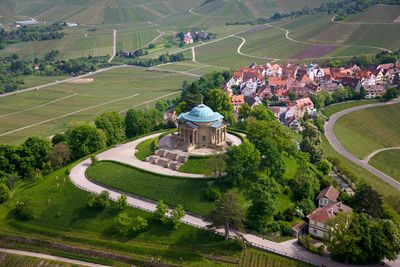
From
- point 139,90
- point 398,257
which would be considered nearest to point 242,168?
point 398,257

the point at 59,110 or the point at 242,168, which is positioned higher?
the point at 242,168

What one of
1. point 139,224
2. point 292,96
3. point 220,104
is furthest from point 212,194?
point 292,96

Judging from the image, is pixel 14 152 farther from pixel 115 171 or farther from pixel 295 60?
pixel 295 60

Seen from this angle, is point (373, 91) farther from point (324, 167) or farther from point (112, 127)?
point (112, 127)

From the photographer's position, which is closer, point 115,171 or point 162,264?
point 162,264

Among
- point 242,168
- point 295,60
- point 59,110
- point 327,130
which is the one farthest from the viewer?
point 295,60

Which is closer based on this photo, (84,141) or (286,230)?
(286,230)

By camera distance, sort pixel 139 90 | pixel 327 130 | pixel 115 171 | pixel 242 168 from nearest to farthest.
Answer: pixel 242 168 < pixel 115 171 < pixel 327 130 < pixel 139 90
